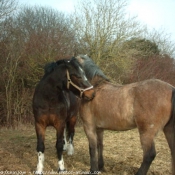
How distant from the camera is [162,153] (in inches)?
231

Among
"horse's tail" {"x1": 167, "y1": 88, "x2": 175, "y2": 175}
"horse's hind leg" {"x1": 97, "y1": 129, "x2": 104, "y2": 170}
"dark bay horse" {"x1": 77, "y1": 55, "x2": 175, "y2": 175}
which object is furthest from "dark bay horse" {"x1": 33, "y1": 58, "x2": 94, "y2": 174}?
"horse's tail" {"x1": 167, "y1": 88, "x2": 175, "y2": 175}

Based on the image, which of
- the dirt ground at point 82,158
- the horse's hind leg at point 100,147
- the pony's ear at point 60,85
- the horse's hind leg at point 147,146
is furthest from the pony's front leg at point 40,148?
the horse's hind leg at point 147,146

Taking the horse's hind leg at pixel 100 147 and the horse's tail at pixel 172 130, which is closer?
the horse's tail at pixel 172 130

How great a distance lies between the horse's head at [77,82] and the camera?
163 inches

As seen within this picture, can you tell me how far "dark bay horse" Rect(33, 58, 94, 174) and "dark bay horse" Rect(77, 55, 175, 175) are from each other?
0.31m

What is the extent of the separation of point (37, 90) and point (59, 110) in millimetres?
564

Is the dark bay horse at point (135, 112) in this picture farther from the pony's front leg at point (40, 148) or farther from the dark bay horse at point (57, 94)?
the pony's front leg at point (40, 148)

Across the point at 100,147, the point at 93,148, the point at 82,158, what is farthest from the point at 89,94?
the point at 82,158

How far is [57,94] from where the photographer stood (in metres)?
4.36

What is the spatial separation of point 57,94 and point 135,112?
1.44m

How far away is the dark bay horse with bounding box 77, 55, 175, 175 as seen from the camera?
12.2 ft

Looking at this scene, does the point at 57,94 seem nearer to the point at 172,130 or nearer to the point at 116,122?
the point at 116,122

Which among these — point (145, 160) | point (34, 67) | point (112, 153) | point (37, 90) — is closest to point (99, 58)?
point (34, 67)

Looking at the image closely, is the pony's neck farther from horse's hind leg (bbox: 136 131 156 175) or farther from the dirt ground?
the dirt ground
